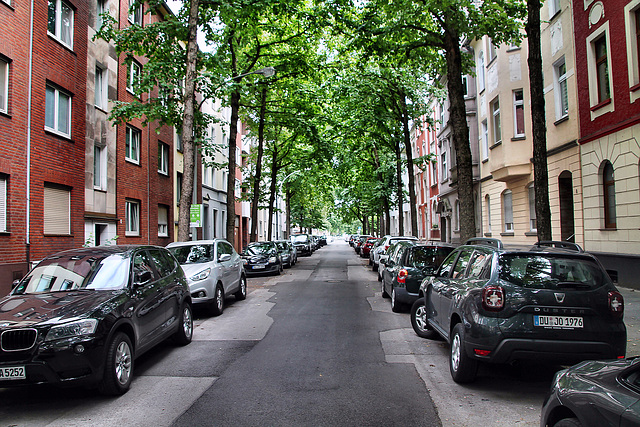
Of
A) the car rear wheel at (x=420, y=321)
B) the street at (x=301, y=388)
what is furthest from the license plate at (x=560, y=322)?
the car rear wheel at (x=420, y=321)

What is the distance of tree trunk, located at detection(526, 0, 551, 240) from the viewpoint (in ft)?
28.6

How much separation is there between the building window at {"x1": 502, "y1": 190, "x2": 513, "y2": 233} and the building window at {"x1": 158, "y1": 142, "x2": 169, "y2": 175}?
1603 cm

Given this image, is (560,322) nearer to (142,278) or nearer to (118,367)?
(118,367)

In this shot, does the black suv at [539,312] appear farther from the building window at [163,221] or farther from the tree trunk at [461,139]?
the building window at [163,221]

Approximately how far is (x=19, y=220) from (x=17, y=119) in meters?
2.69

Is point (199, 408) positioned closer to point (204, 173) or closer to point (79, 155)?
point (79, 155)

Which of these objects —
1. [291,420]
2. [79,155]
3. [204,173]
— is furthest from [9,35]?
[204,173]

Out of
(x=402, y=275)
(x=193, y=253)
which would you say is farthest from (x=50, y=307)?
(x=402, y=275)

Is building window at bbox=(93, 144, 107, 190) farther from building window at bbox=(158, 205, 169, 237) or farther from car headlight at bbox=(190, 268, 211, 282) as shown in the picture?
car headlight at bbox=(190, 268, 211, 282)

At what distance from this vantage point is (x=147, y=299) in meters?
6.24

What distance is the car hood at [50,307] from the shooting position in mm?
4832

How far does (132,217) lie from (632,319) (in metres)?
17.8

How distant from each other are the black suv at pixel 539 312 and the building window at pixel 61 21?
48.9ft

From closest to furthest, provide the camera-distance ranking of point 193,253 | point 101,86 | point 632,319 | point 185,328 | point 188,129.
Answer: point 185,328
point 632,319
point 193,253
point 188,129
point 101,86
